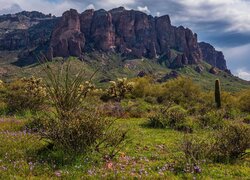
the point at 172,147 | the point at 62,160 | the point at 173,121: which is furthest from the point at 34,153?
the point at 173,121

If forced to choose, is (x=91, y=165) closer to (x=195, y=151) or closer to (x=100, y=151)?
(x=100, y=151)

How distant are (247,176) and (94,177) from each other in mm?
4077

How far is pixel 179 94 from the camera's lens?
38.6 metres

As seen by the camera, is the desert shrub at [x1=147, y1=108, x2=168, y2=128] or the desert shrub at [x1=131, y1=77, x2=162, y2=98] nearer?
the desert shrub at [x1=147, y1=108, x2=168, y2=128]

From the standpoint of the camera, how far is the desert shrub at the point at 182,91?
3831 centimetres

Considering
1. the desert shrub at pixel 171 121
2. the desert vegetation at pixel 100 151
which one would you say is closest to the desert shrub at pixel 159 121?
the desert shrub at pixel 171 121

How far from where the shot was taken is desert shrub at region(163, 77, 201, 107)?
38.3 metres

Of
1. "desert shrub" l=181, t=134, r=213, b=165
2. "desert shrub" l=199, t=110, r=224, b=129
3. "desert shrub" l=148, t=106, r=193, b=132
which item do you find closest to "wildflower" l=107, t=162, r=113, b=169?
"desert shrub" l=181, t=134, r=213, b=165

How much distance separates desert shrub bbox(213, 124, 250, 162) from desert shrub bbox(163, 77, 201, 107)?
2696 cm

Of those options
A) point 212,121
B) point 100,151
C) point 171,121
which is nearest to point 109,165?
point 100,151

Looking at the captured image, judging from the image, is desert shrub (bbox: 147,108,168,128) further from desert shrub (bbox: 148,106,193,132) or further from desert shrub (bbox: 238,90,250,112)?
desert shrub (bbox: 238,90,250,112)

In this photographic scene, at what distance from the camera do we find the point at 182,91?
4091 cm

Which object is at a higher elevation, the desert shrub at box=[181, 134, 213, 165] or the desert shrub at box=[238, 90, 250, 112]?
the desert shrub at box=[238, 90, 250, 112]

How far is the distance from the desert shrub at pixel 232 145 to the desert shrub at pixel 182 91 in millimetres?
26961
